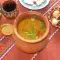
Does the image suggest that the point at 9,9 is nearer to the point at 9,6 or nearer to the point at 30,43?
the point at 9,6

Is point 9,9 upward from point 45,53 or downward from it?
upward

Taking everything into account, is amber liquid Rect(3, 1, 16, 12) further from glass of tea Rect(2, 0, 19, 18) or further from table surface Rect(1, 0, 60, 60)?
table surface Rect(1, 0, 60, 60)

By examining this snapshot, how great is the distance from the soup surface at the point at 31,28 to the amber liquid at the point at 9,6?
0.30 feet

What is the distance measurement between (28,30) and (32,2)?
0.19m

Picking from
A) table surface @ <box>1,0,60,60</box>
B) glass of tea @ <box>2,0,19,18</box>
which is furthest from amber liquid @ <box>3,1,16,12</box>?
table surface @ <box>1,0,60,60</box>

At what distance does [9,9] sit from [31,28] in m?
0.14

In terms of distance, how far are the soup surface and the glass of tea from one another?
0.07m

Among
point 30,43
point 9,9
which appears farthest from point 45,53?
point 9,9

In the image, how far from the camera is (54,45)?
33.1 inches

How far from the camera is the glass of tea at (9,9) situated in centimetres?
87

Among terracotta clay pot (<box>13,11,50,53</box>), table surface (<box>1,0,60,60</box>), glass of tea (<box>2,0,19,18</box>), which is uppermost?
glass of tea (<box>2,0,19,18</box>)

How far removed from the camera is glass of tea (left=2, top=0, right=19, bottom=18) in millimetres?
868

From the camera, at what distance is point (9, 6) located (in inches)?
34.7

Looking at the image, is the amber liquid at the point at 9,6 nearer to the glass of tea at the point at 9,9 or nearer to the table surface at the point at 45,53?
the glass of tea at the point at 9,9
